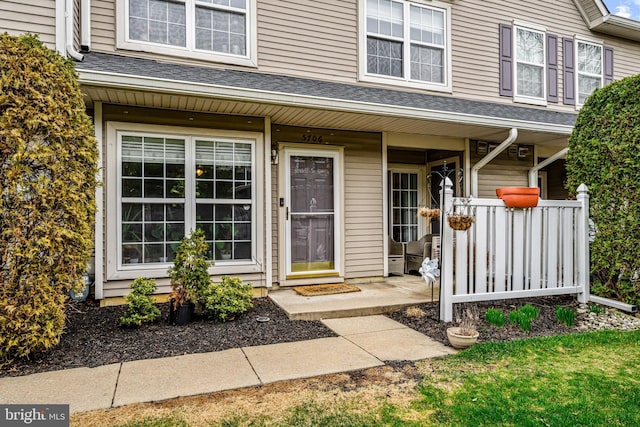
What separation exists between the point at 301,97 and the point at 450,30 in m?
3.85

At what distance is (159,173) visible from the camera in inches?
199

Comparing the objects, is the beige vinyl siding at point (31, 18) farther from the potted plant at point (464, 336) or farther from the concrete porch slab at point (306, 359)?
the potted plant at point (464, 336)

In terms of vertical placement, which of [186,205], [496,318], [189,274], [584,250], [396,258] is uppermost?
[186,205]

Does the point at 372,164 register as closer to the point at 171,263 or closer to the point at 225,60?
the point at 225,60

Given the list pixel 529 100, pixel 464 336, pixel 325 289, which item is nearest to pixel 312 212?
pixel 325 289

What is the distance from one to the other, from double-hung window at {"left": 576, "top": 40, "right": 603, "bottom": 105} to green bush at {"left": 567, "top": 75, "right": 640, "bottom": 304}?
3718 millimetres

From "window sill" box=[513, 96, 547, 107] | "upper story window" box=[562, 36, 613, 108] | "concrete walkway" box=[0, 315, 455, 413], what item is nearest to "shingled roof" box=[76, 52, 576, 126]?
"window sill" box=[513, 96, 547, 107]

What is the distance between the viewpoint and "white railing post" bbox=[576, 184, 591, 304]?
5.10 m

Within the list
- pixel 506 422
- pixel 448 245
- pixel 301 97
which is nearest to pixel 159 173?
pixel 301 97

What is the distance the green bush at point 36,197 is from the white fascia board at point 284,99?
695mm

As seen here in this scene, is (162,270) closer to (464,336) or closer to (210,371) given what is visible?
(210,371)

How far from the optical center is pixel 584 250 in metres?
5.10

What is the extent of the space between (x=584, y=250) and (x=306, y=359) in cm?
406

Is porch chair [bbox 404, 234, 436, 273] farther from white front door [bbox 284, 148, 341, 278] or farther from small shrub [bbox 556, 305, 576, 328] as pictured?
small shrub [bbox 556, 305, 576, 328]
